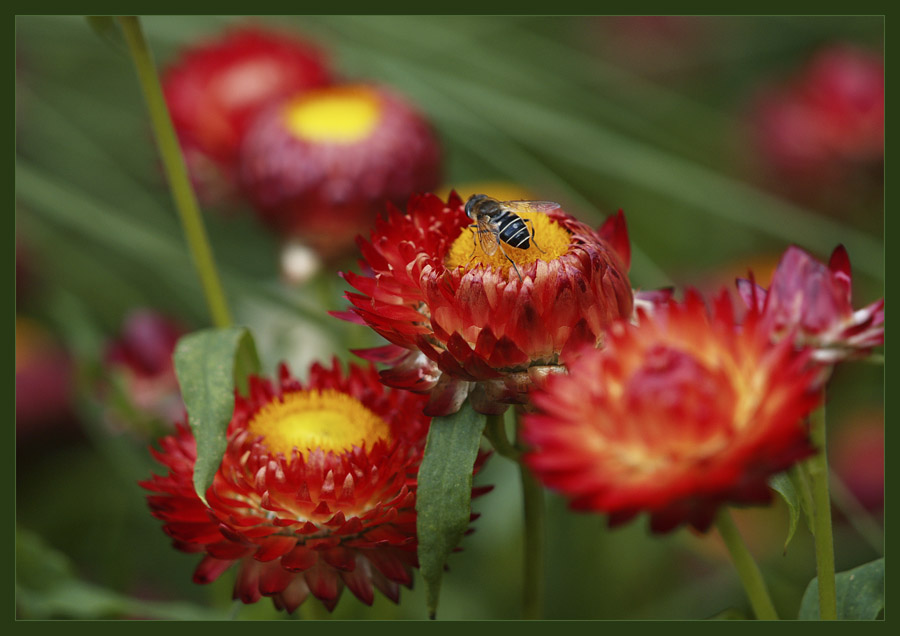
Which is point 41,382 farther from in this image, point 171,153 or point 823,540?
point 823,540

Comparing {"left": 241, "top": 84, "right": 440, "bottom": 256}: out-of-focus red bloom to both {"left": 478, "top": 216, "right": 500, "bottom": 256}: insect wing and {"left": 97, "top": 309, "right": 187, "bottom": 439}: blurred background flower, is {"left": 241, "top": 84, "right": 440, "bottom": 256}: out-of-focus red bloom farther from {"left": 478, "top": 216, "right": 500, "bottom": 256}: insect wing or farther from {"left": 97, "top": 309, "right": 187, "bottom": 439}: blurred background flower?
{"left": 478, "top": 216, "right": 500, "bottom": 256}: insect wing

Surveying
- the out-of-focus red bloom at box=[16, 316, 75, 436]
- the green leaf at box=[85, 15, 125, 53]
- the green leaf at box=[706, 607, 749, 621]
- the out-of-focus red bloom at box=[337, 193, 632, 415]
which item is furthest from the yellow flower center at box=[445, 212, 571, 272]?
the out-of-focus red bloom at box=[16, 316, 75, 436]

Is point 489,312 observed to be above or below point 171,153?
below

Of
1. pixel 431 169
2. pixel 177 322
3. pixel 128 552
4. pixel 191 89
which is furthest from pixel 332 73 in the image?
pixel 128 552

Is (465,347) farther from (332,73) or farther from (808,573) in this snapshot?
(332,73)

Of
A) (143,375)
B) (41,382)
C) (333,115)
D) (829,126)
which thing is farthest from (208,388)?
(829,126)

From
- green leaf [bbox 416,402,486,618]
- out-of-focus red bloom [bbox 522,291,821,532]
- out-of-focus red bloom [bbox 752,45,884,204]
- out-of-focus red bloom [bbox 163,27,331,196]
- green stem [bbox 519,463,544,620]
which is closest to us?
out-of-focus red bloom [bbox 522,291,821,532]
